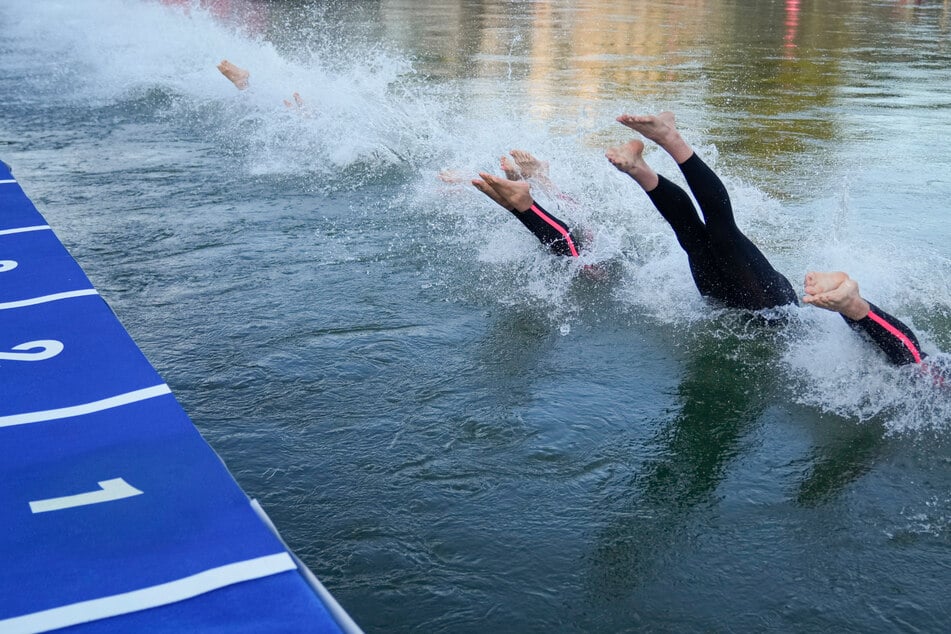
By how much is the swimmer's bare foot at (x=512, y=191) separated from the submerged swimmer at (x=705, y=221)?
2.62 feet

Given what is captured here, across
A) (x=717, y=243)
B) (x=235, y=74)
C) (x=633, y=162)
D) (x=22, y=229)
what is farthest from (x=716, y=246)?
(x=235, y=74)

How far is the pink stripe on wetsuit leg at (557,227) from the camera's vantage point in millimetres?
5387

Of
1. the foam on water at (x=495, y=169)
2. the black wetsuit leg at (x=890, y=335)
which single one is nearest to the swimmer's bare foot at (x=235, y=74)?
the foam on water at (x=495, y=169)

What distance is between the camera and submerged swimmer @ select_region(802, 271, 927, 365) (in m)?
3.68

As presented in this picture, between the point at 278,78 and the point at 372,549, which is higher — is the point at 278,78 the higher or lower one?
Answer: the higher one

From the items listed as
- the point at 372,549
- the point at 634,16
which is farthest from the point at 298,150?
the point at 634,16

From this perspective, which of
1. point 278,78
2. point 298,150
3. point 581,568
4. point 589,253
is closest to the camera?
point 581,568

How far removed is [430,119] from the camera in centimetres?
948

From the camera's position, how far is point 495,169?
7.59m

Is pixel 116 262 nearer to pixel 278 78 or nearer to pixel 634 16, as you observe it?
pixel 278 78

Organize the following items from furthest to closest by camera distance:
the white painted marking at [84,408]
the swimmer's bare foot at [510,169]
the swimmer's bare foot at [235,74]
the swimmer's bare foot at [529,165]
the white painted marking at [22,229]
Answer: the swimmer's bare foot at [235,74], the swimmer's bare foot at [529,165], the swimmer's bare foot at [510,169], the white painted marking at [22,229], the white painted marking at [84,408]

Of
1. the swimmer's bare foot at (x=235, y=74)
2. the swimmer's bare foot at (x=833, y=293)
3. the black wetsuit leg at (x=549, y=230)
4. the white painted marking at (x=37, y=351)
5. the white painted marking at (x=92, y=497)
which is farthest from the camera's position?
the swimmer's bare foot at (x=235, y=74)

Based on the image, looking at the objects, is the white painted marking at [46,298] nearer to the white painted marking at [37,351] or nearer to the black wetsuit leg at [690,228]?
the white painted marking at [37,351]

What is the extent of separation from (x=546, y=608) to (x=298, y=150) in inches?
271
